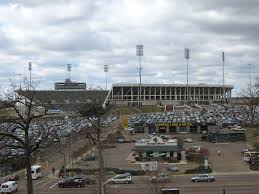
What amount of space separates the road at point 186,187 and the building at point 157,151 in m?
15.0

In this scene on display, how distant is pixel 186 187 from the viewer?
138 ft

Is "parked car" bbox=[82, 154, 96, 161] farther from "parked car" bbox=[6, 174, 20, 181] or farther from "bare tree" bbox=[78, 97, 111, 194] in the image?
"parked car" bbox=[6, 174, 20, 181]

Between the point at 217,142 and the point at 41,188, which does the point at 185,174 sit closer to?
the point at 41,188

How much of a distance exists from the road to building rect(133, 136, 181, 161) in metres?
15.0

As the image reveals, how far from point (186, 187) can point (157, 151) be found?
74.9 ft

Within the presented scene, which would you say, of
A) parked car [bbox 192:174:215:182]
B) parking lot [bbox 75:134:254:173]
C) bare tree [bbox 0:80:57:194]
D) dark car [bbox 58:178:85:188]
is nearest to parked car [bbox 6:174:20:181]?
dark car [bbox 58:178:85:188]

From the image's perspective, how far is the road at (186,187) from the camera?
3956cm

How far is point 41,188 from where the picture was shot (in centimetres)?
4528

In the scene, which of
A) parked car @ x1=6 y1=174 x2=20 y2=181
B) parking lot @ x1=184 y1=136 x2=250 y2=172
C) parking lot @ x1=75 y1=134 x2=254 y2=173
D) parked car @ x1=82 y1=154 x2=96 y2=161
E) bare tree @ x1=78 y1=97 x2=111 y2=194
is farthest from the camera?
parked car @ x1=82 y1=154 x2=96 y2=161

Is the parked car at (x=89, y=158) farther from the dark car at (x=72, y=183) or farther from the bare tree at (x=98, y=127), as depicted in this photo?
the dark car at (x=72, y=183)

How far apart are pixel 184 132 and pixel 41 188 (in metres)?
60.6

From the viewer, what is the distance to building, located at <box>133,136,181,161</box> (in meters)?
63.9

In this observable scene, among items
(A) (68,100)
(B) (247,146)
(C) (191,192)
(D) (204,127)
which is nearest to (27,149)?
(C) (191,192)

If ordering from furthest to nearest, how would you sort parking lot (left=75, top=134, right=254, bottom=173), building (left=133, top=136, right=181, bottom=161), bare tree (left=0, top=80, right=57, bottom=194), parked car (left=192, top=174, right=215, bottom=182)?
building (left=133, top=136, right=181, bottom=161)
parking lot (left=75, top=134, right=254, bottom=173)
parked car (left=192, top=174, right=215, bottom=182)
bare tree (left=0, top=80, right=57, bottom=194)
